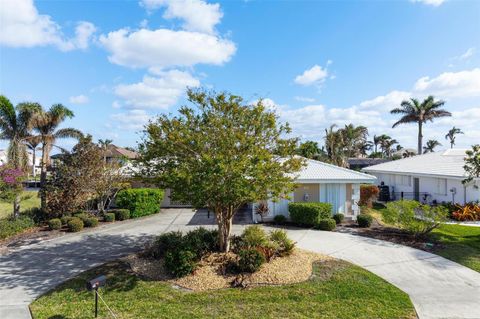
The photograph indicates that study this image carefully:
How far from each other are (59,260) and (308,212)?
11234mm

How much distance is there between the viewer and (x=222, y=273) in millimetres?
9234

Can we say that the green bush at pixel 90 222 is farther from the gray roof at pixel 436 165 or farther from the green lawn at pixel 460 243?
the gray roof at pixel 436 165

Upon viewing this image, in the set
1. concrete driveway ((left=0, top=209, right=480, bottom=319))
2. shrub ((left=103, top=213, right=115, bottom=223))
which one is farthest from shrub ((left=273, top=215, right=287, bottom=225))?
shrub ((left=103, top=213, right=115, bottom=223))

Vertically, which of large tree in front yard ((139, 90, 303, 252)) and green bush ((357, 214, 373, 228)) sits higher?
large tree in front yard ((139, 90, 303, 252))

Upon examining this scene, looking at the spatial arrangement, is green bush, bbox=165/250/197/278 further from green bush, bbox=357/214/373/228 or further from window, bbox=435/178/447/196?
window, bbox=435/178/447/196

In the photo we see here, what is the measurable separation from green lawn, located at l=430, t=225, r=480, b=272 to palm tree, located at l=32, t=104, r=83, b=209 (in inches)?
766

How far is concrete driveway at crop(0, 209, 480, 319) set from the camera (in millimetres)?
7672

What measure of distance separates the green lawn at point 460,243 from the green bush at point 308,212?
484 cm

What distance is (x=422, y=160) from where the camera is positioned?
28.4 m

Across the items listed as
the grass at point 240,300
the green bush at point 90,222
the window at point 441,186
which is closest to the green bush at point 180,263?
the grass at point 240,300

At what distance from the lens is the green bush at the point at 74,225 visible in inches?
602

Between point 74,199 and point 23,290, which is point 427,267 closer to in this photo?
point 23,290

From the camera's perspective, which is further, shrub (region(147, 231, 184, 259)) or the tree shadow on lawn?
shrub (region(147, 231, 184, 259))

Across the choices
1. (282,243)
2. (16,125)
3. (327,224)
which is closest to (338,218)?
(327,224)
